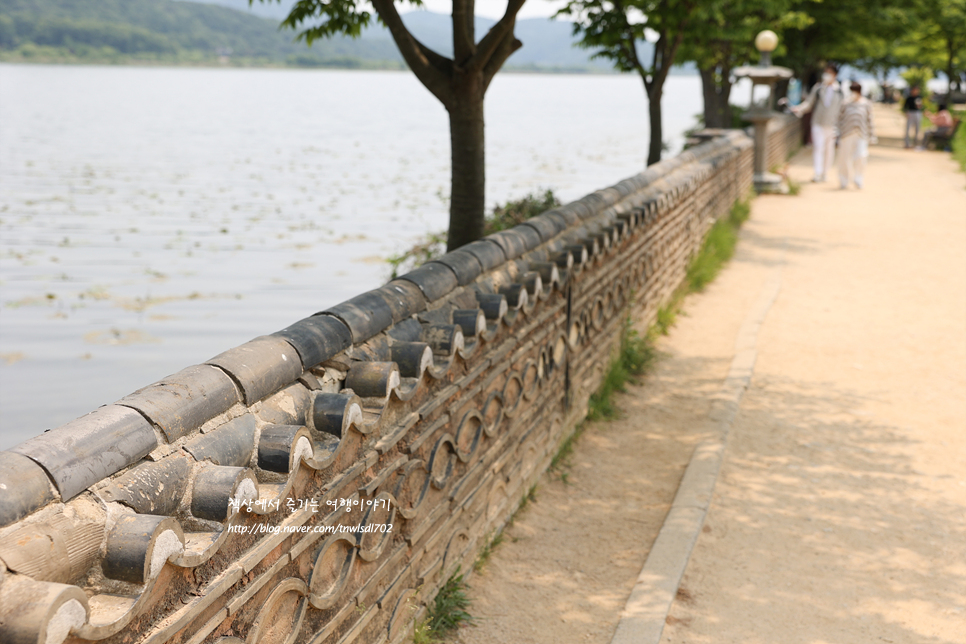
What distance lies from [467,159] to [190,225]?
904 centimetres

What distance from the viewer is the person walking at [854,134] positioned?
16.4 meters

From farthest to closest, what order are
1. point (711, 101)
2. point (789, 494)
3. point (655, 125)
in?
point (711, 101) < point (655, 125) < point (789, 494)

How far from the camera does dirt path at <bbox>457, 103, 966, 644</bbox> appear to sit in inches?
152

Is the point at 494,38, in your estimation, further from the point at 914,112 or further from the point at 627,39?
the point at 914,112

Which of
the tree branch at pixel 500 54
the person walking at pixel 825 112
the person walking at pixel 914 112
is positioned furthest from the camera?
the person walking at pixel 914 112

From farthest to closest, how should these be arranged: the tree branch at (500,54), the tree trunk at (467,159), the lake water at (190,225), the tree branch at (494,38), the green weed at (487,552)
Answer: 1. the lake water at (190,225)
2. the tree branch at (500,54)
3. the tree trunk at (467,159)
4. the tree branch at (494,38)
5. the green weed at (487,552)

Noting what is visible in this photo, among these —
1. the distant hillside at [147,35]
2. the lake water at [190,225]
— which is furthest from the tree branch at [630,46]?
the distant hillside at [147,35]

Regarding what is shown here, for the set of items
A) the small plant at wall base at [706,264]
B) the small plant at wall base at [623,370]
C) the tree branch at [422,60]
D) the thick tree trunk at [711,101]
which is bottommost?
the small plant at wall base at [623,370]

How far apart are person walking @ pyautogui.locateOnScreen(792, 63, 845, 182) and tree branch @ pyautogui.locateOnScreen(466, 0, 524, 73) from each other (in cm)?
1191

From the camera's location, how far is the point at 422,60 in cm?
675

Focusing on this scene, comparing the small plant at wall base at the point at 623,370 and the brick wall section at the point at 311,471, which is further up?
the brick wall section at the point at 311,471

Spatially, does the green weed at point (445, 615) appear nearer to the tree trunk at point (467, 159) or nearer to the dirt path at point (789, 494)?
the dirt path at point (789, 494)

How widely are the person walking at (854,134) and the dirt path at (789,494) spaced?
782cm

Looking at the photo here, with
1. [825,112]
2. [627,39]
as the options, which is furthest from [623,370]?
[825,112]
